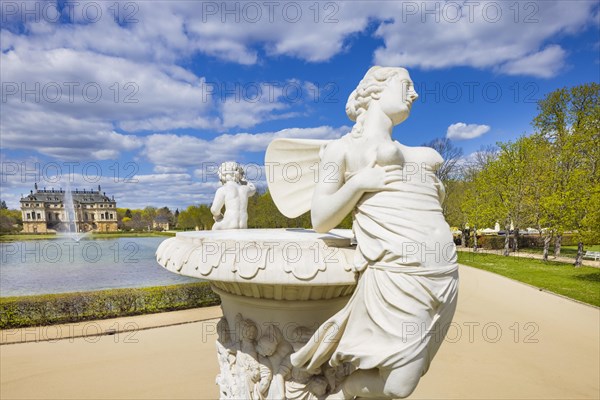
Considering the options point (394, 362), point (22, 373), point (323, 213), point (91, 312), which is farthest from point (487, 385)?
point (91, 312)

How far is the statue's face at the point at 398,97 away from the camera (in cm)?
212

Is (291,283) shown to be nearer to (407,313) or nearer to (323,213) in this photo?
(323,213)

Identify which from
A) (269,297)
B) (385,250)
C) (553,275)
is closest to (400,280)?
(385,250)

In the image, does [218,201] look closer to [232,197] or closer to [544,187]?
[232,197]

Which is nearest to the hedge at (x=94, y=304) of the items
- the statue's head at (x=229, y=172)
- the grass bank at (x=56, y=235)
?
the statue's head at (x=229, y=172)

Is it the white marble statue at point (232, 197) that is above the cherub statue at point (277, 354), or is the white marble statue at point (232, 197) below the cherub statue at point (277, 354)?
above

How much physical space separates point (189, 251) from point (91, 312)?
23.7ft

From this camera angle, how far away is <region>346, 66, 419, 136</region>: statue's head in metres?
2.12

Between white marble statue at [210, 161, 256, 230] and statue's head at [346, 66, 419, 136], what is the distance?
2.59 meters

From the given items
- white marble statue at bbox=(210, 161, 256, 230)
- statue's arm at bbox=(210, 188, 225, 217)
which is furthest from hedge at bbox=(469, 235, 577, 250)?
statue's arm at bbox=(210, 188, 225, 217)

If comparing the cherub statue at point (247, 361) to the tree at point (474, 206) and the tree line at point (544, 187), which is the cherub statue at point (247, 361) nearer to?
the tree line at point (544, 187)

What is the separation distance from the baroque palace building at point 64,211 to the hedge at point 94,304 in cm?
3367

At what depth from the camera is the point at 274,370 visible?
2355mm

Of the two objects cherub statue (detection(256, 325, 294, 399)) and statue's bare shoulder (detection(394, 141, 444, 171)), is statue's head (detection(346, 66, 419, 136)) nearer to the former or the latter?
statue's bare shoulder (detection(394, 141, 444, 171))
